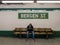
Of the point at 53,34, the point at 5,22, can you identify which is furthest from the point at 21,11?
the point at 53,34

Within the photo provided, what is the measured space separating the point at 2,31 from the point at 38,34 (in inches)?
87.8

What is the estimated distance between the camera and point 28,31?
937cm

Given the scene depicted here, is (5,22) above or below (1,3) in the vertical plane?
below

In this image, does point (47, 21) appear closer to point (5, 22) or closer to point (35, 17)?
point (35, 17)

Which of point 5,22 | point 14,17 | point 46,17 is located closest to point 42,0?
point 46,17

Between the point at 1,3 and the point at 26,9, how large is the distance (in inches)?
61.5

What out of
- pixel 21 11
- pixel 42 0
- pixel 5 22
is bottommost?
pixel 5 22

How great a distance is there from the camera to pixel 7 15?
1017 cm

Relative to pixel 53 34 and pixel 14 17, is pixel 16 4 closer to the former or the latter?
pixel 14 17

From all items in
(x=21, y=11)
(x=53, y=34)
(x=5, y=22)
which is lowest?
(x=53, y=34)

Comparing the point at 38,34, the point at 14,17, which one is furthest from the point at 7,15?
the point at 38,34

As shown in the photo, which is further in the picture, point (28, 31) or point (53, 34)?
point (53, 34)

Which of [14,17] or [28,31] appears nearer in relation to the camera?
[28,31]

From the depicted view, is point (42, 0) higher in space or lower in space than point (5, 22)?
higher
